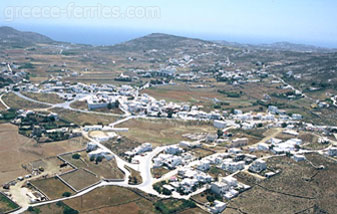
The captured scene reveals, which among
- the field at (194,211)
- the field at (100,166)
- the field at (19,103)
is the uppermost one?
the field at (19,103)

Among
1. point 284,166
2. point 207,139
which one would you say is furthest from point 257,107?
point 284,166

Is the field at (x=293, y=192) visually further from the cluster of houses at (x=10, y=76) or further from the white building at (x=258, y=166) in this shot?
the cluster of houses at (x=10, y=76)

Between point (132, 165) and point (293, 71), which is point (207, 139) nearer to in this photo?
point (132, 165)

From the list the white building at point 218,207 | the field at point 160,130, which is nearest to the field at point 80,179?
the white building at point 218,207

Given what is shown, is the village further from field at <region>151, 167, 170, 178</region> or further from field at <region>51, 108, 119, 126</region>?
field at <region>51, 108, 119, 126</region>

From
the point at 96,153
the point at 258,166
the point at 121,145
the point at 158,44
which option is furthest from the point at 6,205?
the point at 158,44

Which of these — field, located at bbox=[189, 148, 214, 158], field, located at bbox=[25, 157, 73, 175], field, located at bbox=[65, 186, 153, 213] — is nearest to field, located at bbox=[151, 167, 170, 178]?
field, located at bbox=[65, 186, 153, 213]
